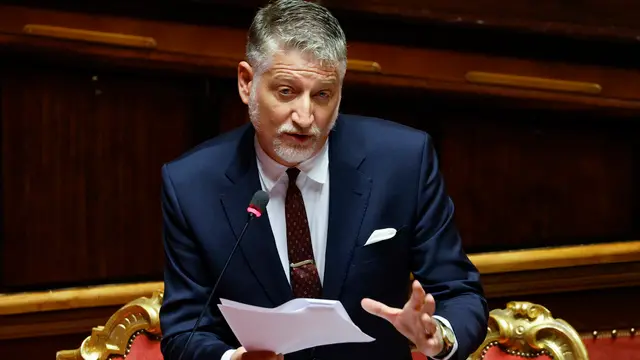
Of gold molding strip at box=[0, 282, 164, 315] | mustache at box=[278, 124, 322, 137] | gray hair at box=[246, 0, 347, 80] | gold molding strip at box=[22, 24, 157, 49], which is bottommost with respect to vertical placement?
gold molding strip at box=[0, 282, 164, 315]

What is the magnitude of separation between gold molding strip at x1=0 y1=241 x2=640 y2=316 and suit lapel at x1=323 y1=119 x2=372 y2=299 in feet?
2.75

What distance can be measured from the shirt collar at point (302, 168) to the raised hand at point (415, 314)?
0.36 metres

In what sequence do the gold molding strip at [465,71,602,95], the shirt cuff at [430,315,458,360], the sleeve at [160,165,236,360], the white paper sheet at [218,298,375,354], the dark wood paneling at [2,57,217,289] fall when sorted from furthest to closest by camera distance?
the gold molding strip at [465,71,602,95], the dark wood paneling at [2,57,217,289], the sleeve at [160,165,236,360], the shirt cuff at [430,315,458,360], the white paper sheet at [218,298,375,354]

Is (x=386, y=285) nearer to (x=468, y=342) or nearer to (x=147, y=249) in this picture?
(x=468, y=342)

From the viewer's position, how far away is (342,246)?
1930 millimetres

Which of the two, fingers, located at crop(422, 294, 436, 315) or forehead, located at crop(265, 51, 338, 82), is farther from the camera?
forehead, located at crop(265, 51, 338, 82)

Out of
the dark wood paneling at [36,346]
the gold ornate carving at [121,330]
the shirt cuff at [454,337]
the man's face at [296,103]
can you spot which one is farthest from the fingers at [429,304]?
the dark wood paneling at [36,346]

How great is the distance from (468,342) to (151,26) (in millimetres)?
1573

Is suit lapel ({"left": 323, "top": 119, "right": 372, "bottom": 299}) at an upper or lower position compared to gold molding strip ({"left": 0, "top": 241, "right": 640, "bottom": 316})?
upper

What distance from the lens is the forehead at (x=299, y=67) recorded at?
186 cm

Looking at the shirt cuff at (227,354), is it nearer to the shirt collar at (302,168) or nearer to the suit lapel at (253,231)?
the suit lapel at (253,231)

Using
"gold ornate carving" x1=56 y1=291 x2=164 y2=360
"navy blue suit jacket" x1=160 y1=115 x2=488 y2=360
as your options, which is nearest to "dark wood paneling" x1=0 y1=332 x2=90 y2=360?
"gold ornate carving" x1=56 y1=291 x2=164 y2=360

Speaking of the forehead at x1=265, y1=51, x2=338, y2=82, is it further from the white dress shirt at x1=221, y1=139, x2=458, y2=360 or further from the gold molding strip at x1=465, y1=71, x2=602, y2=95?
the gold molding strip at x1=465, y1=71, x2=602, y2=95

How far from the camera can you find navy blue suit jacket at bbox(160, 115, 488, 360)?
6.28 ft
